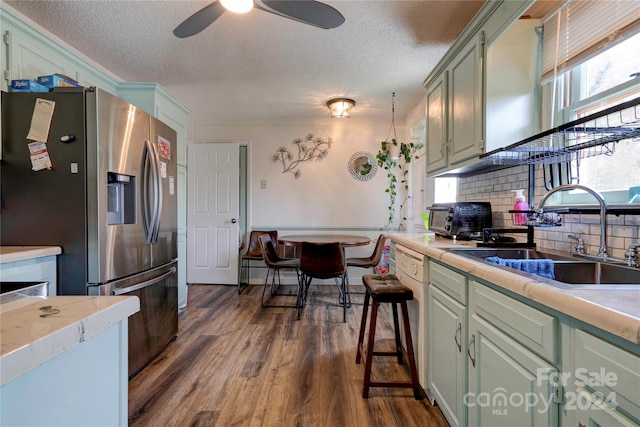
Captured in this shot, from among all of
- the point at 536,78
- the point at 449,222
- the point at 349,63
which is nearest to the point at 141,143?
the point at 349,63

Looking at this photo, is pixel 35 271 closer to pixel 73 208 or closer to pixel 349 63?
pixel 73 208

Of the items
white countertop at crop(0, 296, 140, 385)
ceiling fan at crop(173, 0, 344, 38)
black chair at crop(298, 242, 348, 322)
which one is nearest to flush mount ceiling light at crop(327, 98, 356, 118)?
black chair at crop(298, 242, 348, 322)

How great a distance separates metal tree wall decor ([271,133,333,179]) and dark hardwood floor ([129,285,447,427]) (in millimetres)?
2201

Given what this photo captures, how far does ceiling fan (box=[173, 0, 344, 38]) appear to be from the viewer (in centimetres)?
159

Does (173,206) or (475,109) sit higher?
(475,109)

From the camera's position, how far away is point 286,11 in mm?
1649

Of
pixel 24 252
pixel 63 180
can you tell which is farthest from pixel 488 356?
pixel 63 180

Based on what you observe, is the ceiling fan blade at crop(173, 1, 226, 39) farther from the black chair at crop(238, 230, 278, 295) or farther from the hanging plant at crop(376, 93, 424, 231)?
the hanging plant at crop(376, 93, 424, 231)

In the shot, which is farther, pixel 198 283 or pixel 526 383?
pixel 198 283

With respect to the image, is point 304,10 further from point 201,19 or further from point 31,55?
point 31,55

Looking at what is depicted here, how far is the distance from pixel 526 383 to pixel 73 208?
2.21m

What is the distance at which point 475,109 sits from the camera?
1.74 metres

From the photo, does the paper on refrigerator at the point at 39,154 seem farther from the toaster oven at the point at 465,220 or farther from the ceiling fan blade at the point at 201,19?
the toaster oven at the point at 465,220

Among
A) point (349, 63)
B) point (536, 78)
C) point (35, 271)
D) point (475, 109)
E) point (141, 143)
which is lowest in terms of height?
point (35, 271)
